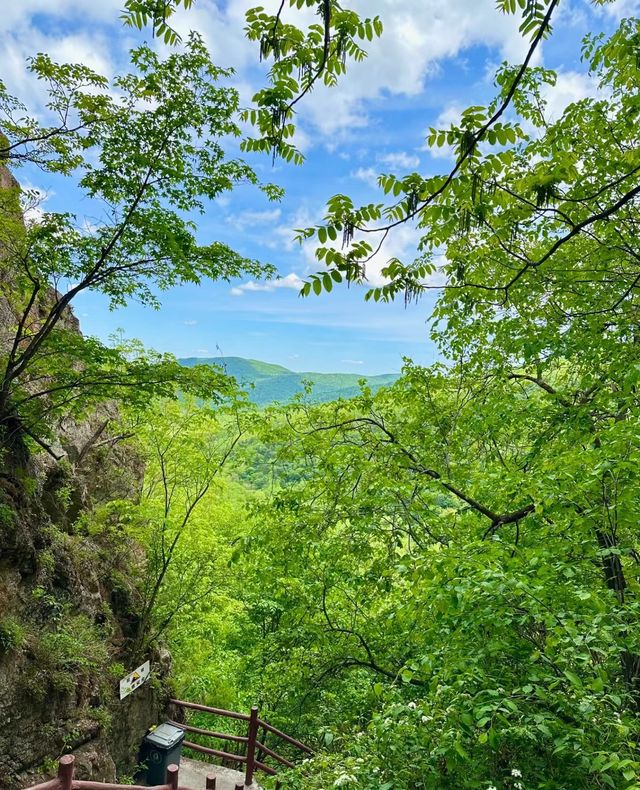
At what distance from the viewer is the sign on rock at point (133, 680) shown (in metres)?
7.12

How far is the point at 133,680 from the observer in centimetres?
740

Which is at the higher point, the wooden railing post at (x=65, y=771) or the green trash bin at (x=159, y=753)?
the wooden railing post at (x=65, y=771)

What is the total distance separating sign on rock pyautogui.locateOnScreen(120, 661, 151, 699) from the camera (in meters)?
7.12

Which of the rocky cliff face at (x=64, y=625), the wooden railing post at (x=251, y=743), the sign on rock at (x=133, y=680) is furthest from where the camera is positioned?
the wooden railing post at (x=251, y=743)

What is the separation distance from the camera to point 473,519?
588cm

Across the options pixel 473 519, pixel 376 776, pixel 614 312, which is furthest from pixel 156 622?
pixel 614 312

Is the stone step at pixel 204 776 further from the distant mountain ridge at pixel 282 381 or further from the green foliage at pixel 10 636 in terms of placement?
the distant mountain ridge at pixel 282 381

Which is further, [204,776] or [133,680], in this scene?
[204,776]

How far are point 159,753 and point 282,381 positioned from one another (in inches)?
4299

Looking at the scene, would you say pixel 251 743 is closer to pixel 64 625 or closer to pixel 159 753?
Result: pixel 159 753

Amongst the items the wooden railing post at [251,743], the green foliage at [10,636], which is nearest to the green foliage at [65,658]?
the green foliage at [10,636]

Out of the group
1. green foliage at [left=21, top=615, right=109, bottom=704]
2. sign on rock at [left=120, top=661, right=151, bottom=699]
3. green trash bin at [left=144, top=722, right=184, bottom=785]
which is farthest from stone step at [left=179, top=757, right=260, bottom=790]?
green foliage at [left=21, top=615, right=109, bottom=704]

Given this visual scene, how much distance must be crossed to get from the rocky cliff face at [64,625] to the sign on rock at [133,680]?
349mm

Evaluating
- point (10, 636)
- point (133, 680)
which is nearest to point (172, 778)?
point (10, 636)
